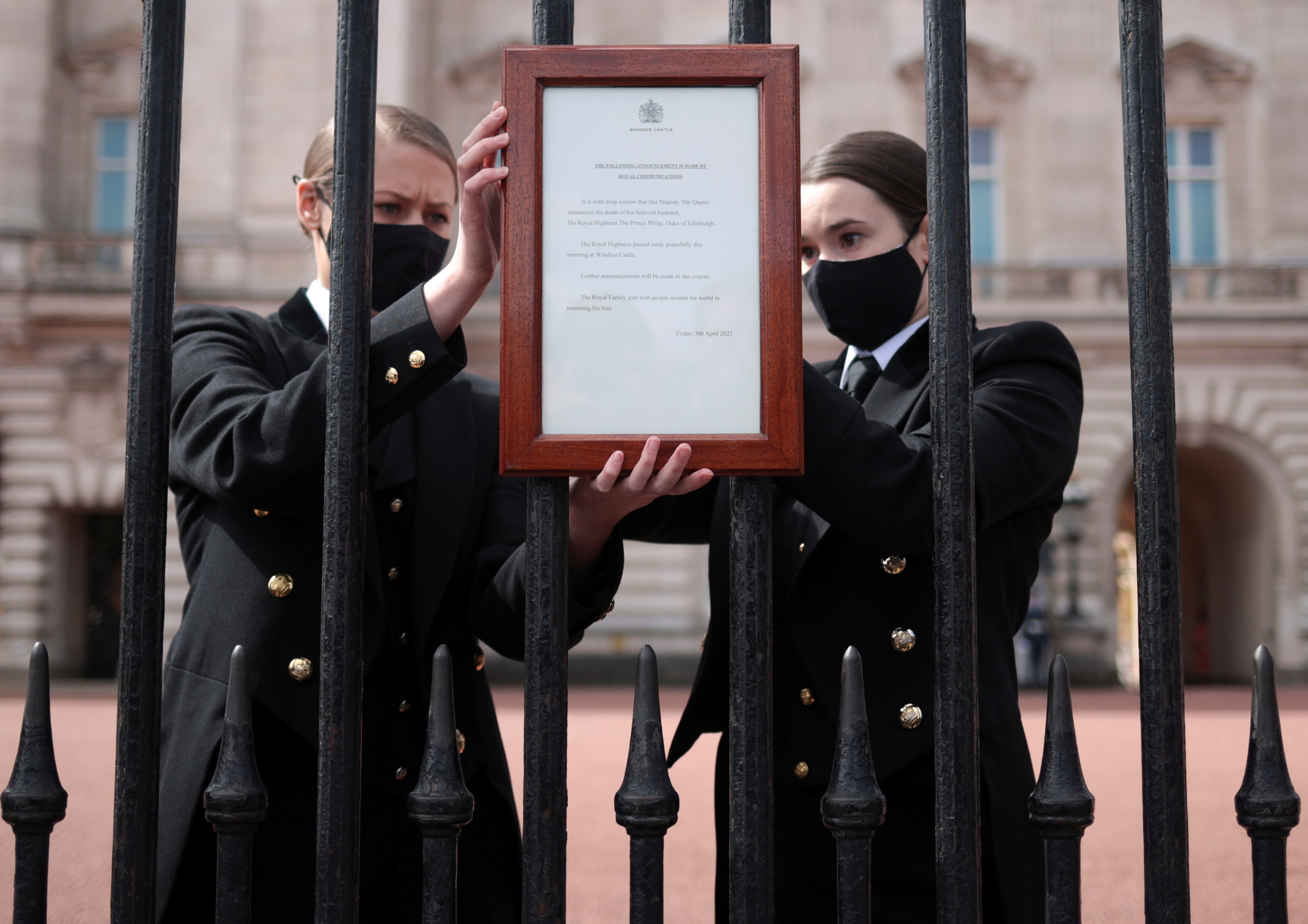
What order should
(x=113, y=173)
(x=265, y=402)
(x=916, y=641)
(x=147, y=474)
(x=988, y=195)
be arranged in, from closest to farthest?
(x=147, y=474) < (x=265, y=402) < (x=916, y=641) < (x=113, y=173) < (x=988, y=195)

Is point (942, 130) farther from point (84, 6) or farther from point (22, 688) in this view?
point (84, 6)

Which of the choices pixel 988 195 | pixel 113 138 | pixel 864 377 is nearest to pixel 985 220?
pixel 988 195

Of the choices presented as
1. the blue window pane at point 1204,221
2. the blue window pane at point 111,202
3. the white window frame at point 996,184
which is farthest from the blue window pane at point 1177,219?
the blue window pane at point 111,202

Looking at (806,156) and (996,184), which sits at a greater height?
(806,156)

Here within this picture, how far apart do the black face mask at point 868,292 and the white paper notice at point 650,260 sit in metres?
0.70

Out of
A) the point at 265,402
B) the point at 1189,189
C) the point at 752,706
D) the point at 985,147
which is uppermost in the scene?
the point at 985,147

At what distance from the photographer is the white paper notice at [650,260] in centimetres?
117

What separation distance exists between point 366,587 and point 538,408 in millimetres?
619

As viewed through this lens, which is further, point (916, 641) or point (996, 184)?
point (996, 184)

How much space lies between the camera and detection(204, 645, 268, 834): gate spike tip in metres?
1.20

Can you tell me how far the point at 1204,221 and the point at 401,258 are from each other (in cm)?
1993

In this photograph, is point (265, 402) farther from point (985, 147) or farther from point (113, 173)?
point (113, 173)

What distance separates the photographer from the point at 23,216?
59.7ft

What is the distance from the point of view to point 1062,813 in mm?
1184
